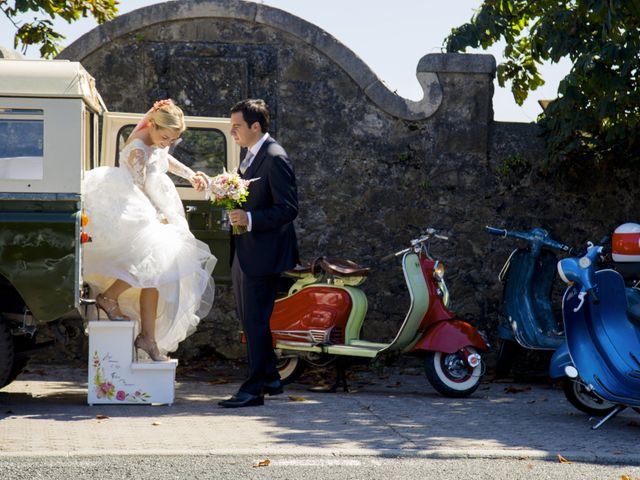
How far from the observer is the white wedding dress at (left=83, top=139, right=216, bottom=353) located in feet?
25.2

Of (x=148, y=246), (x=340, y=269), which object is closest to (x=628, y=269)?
(x=340, y=269)

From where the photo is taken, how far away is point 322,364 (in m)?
8.98

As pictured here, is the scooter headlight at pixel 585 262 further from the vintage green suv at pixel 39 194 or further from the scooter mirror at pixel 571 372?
the vintage green suv at pixel 39 194

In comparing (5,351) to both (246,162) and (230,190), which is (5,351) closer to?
(230,190)

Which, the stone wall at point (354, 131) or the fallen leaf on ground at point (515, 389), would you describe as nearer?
the fallen leaf on ground at point (515, 389)

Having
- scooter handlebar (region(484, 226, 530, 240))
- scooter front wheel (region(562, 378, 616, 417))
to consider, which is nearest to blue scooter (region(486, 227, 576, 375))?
scooter handlebar (region(484, 226, 530, 240))

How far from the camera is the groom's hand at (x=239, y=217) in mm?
7598

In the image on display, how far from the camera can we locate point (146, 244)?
774cm

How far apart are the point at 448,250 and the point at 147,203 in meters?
3.78

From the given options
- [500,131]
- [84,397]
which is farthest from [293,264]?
[500,131]

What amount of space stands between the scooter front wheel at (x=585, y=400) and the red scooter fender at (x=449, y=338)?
88 centimetres

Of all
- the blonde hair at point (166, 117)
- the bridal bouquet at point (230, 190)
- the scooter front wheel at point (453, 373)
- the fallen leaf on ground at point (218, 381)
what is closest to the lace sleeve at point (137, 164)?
the blonde hair at point (166, 117)

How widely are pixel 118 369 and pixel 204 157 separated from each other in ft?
8.59

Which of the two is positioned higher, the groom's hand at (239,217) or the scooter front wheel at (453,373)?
the groom's hand at (239,217)
